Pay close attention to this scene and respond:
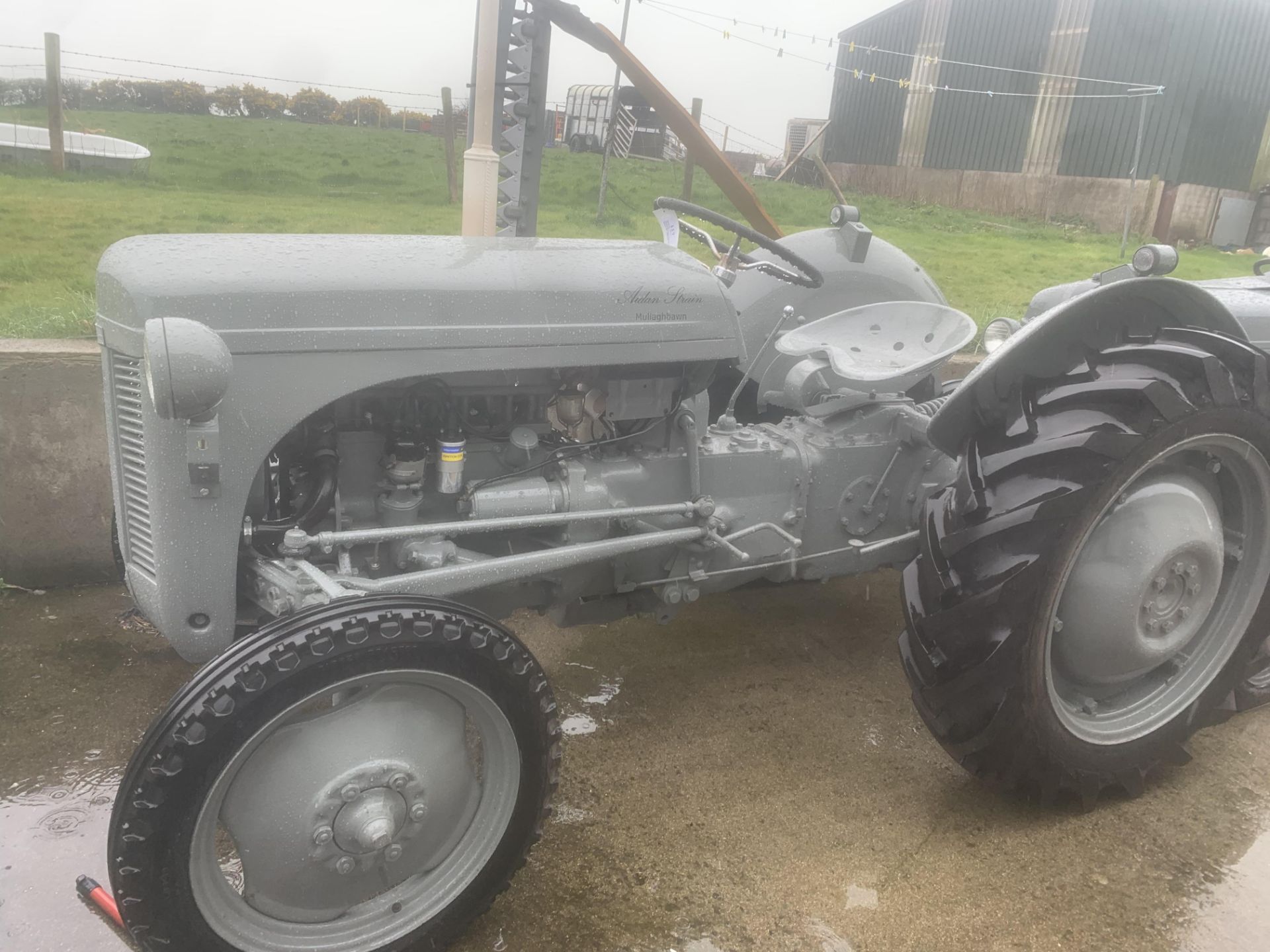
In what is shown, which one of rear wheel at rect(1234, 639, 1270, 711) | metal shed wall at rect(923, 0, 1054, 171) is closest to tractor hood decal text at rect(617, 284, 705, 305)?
rear wheel at rect(1234, 639, 1270, 711)

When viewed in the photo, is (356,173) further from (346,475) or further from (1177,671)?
(1177,671)

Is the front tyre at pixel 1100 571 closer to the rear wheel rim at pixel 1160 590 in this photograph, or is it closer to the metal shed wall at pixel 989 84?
the rear wheel rim at pixel 1160 590

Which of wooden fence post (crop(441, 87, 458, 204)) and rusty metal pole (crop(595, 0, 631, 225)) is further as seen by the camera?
rusty metal pole (crop(595, 0, 631, 225))

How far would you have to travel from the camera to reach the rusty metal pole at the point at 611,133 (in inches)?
163

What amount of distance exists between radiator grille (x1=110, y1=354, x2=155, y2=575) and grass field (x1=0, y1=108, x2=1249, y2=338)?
176 cm

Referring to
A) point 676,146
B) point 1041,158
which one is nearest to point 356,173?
point 676,146

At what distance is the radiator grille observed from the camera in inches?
69.2

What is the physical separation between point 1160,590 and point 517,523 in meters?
1.59

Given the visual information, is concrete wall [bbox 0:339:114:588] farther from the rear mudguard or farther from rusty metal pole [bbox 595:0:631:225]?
the rear mudguard

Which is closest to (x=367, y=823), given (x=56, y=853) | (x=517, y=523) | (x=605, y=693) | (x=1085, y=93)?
(x=517, y=523)

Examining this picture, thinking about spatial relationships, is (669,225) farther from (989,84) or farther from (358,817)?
(989,84)

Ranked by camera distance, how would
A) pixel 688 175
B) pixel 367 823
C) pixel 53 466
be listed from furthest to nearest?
1. pixel 688 175
2. pixel 53 466
3. pixel 367 823

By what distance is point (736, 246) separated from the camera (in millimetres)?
2492

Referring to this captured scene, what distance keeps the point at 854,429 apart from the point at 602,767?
118cm
